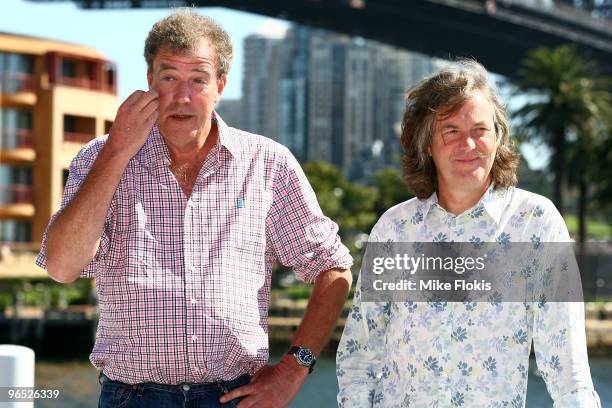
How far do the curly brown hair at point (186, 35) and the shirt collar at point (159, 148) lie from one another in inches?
7.8

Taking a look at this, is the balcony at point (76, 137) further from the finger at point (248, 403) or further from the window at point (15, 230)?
the finger at point (248, 403)

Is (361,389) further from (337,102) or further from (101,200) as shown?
(337,102)

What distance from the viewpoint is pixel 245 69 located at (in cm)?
17812

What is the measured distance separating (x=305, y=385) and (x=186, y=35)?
36161mm

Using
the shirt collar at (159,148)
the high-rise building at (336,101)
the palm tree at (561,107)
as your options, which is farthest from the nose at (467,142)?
the high-rise building at (336,101)

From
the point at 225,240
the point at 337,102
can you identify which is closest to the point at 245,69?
the point at 337,102

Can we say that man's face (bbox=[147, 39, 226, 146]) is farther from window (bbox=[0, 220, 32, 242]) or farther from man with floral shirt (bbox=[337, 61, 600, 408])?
window (bbox=[0, 220, 32, 242])

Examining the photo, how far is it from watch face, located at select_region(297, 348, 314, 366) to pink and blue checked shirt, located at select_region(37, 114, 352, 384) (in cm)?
12

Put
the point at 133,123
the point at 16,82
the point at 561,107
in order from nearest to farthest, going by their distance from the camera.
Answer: the point at 133,123 < the point at 561,107 < the point at 16,82

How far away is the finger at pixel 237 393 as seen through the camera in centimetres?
377

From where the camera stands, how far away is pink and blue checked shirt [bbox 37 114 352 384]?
12.3ft

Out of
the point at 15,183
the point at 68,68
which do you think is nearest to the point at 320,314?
the point at 15,183

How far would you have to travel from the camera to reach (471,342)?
3.65 metres

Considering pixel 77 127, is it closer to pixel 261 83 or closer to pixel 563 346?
pixel 563 346
